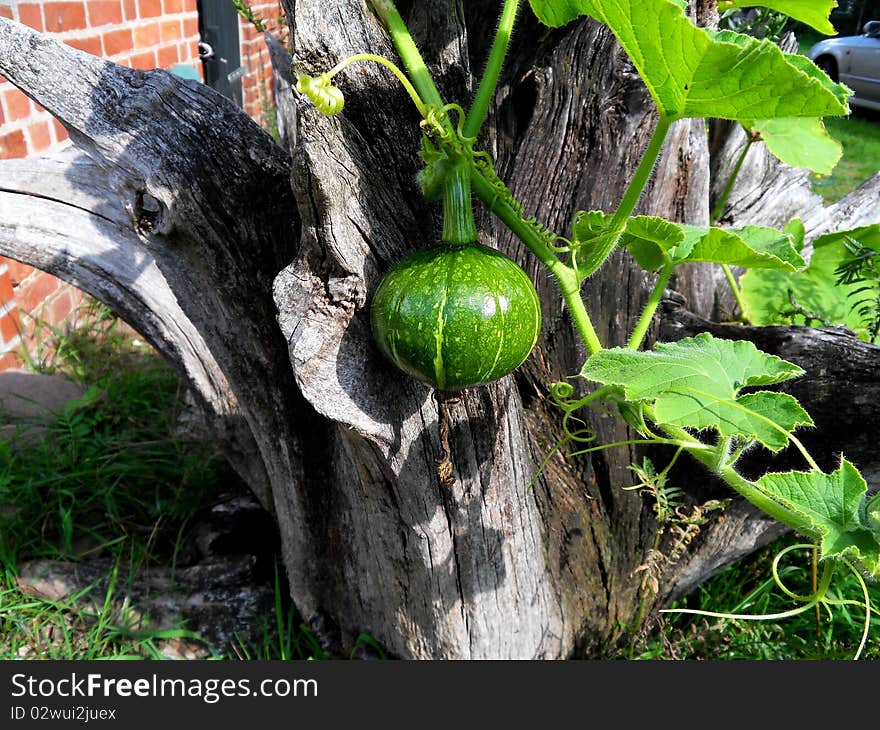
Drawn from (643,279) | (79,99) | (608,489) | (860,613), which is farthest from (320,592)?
(860,613)

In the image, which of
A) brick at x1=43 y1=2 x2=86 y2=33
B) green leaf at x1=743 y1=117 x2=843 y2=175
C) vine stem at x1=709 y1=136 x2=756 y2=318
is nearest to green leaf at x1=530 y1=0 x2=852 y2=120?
green leaf at x1=743 y1=117 x2=843 y2=175

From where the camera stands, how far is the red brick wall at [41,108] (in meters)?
3.16

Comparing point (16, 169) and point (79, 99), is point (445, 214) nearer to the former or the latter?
point (79, 99)

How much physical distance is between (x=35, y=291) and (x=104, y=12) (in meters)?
1.46

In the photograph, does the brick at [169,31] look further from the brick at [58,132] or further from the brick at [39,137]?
the brick at [39,137]

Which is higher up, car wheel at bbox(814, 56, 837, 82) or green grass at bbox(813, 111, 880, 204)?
car wheel at bbox(814, 56, 837, 82)

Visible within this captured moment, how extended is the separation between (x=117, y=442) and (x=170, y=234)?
1.56 metres

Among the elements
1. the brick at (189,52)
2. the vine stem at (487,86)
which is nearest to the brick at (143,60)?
the brick at (189,52)

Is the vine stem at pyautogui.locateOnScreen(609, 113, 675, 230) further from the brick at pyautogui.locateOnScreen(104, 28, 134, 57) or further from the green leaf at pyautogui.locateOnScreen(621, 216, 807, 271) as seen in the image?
the brick at pyautogui.locateOnScreen(104, 28, 134, 57)

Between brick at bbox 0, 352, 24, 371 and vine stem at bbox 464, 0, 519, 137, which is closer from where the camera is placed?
vine stem at bbox 464, 0, 519, 137

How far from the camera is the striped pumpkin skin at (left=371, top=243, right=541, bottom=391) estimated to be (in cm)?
131

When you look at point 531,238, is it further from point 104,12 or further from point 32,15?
point 104,12

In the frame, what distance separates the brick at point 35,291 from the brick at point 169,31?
176cm

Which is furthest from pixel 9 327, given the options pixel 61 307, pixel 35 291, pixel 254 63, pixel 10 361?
pixel 254 63
